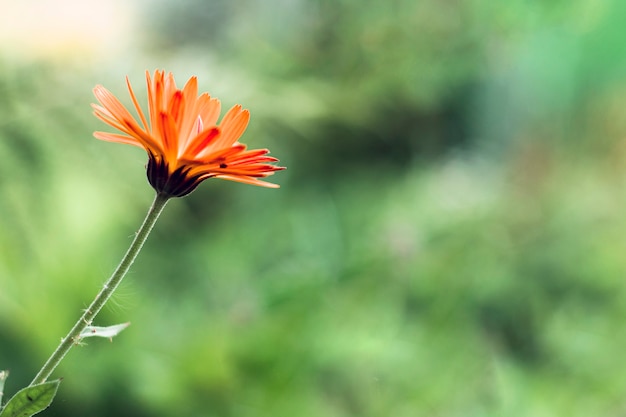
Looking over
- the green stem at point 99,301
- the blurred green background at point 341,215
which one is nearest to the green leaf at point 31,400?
the green stem at point 99,301

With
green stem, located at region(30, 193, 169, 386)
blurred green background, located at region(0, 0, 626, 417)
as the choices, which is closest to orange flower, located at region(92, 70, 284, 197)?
green stem, located at region(30, 193, 169, 386)

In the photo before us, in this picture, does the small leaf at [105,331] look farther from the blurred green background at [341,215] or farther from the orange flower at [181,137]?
the blurred green background at [341,215]

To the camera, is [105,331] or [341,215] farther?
[341,215]

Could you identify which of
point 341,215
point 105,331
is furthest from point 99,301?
point 341,215

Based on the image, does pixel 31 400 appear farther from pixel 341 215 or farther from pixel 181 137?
pixel 341 215

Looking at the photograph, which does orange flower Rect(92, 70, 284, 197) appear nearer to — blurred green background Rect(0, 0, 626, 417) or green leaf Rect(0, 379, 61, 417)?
Result: green leaf Rect(0, 379, 61, 417)

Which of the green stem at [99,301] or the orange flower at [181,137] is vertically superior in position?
the orange flower at [181,137]
